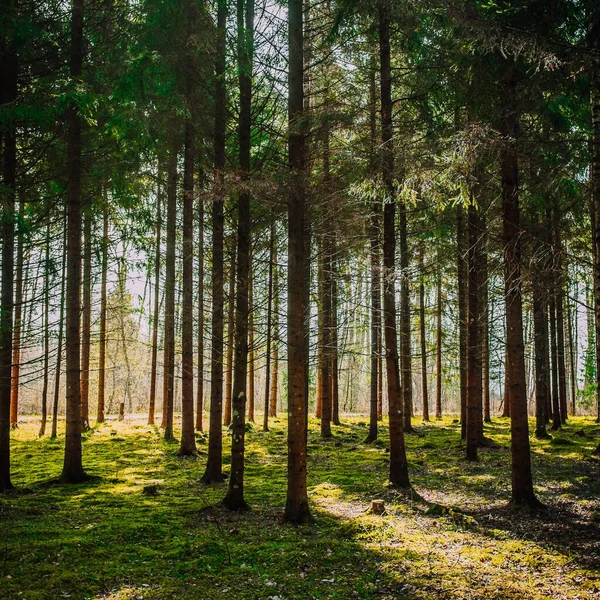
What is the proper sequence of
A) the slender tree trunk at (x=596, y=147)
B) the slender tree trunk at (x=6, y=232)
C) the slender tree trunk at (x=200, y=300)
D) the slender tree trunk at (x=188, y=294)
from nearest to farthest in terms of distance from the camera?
the slender tree trunk at (x=596, y=147) → the slender tree trunk at (x=6, y=232) → the slender tree trunk at (x=200, y=300) → the slender tree trunk at (x=188, y=294)

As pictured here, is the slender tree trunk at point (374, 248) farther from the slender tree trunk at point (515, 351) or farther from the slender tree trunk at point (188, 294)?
the slender tree trunk at point (188, 294)

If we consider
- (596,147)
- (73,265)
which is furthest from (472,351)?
(73,265)

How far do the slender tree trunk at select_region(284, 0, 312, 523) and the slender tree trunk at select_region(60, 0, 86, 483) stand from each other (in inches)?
186

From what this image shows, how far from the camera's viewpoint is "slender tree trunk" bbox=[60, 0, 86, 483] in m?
10.0

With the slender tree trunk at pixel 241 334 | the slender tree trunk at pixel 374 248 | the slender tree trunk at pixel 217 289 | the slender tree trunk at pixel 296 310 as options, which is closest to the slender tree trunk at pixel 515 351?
the slender tree trunk at pixel 374 248

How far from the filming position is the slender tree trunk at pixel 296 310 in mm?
7719

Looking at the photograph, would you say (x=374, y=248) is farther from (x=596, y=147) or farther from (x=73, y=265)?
(x=73, y=265)

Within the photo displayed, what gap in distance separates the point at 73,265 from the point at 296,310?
17.1 ft

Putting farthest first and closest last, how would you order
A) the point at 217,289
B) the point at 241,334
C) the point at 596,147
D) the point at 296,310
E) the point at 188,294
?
the point at 188,294 → the point at 217,289 → the point at 241,334 → the point at 596,147 → the point at 296,310

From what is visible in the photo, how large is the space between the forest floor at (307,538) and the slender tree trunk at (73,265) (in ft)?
2.75

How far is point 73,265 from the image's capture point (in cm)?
Result: 1031

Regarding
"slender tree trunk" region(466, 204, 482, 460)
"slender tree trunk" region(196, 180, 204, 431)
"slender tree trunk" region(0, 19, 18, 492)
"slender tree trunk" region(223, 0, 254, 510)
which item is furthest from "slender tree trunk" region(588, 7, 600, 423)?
"slender tree trunk" region(0, 19, 18, 492)

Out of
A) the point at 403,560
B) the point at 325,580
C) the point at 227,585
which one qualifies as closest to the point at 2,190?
the point at 227,585

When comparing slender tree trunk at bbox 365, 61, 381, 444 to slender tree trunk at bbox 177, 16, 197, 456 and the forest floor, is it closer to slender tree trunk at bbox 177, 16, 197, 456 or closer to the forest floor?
the forest floor
